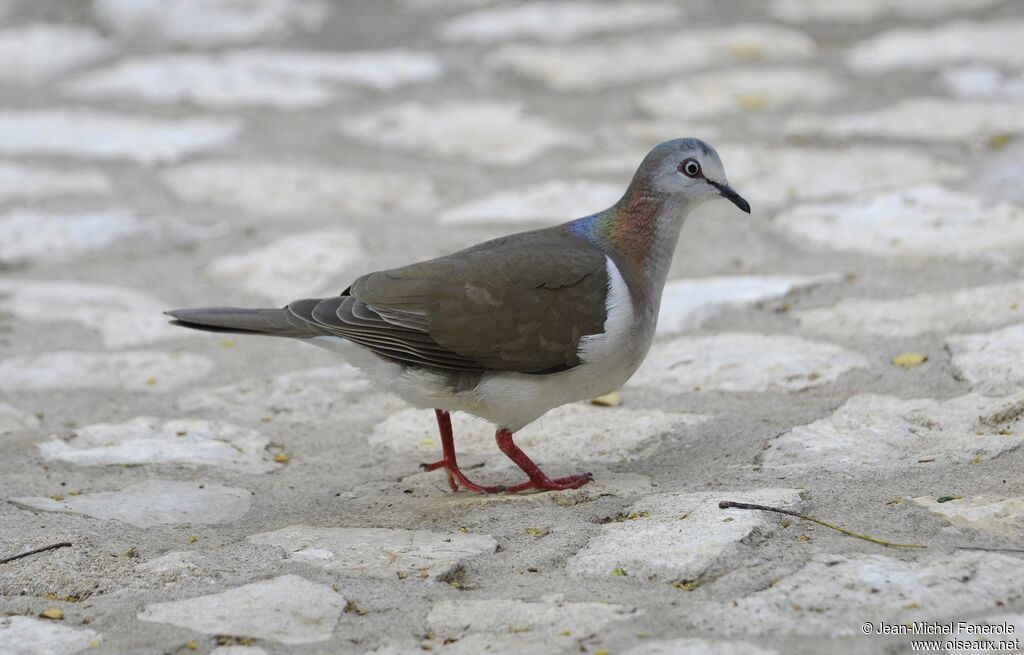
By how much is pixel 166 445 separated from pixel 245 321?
55 cm

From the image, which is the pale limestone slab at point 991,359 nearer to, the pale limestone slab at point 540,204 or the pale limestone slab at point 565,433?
the pale limestone slab at point 565,433

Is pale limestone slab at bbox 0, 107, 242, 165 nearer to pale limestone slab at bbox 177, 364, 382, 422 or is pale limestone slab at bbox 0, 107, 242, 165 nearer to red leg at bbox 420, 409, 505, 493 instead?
pale limestone slab at bbox 177, 364, 382, 422

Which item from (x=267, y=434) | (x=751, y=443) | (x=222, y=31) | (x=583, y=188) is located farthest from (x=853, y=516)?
(x=222, y=31)

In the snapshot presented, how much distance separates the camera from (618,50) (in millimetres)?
6777

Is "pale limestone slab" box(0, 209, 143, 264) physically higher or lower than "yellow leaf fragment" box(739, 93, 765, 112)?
lower

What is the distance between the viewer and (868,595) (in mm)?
2289

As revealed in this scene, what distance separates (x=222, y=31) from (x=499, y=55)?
5.78 feet

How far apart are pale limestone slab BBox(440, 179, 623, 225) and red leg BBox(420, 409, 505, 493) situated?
174cm

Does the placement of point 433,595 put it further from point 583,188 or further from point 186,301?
point 583,188

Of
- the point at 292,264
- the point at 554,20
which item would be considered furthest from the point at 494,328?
the point at 554,20

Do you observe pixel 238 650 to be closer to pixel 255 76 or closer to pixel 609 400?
pixel 609 400

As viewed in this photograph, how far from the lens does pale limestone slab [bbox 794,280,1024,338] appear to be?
3.90 metres

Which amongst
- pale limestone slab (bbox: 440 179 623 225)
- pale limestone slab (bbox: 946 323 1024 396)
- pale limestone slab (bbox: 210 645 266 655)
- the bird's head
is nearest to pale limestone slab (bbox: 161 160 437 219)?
pale limestone slab (bbox: 440 179 623 225)

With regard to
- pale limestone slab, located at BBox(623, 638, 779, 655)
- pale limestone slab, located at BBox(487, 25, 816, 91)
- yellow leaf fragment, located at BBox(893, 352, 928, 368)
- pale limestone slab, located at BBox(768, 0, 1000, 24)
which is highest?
pale limestone slab, located at BBox(768, 0, 1000, 24)
